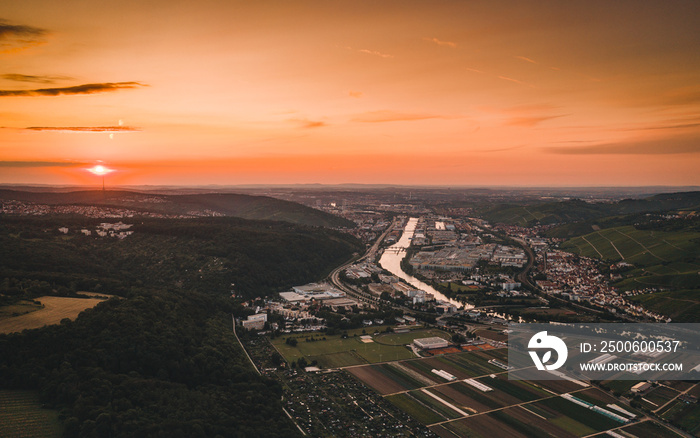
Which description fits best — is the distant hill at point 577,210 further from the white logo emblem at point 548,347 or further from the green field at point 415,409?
the green field at point 415,409

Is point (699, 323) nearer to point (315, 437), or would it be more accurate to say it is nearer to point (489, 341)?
point (489, 341)

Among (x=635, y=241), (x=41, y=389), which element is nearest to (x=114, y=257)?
(x=41, y=389)

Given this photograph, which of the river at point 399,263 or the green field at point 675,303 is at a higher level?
the green field at point 675,303

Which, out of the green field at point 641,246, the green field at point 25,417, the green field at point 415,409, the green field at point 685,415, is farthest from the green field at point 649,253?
the green field at point 25,417

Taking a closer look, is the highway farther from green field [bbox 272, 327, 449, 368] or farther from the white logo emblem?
the white logo emblem

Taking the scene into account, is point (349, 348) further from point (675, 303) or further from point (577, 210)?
point (577, 210)

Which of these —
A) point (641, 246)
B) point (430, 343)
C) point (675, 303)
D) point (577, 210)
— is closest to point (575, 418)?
point (430, 343)
